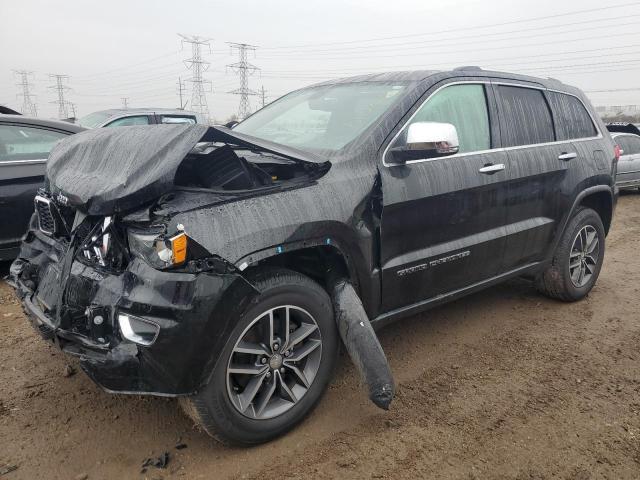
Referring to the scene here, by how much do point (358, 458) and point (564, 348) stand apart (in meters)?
2.02

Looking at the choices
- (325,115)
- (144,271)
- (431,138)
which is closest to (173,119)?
(325,115)

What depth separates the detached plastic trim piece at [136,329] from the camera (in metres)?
2.14

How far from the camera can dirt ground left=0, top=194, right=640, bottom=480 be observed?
Answer: 2.42 metres

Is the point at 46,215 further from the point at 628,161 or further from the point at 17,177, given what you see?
the point at 628,161

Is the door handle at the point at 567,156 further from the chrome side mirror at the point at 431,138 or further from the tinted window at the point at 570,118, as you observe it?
the chrome side mirror at the point at 431,138

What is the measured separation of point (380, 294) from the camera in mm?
2969

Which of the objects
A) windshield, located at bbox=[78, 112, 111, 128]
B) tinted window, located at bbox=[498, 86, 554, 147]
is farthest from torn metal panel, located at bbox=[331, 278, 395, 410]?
windshield, located at bbox=[78, 112, 111, 128]

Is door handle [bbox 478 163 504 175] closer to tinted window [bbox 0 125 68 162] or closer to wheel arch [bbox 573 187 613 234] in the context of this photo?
wheel arch [bbox 573 187 613 234]

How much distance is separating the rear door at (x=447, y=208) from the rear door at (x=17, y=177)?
138 inches

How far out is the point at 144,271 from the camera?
218cm

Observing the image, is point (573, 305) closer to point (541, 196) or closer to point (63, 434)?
point (541, 196)

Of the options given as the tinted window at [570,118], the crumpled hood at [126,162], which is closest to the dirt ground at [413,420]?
the crumpled hood at [126,162]

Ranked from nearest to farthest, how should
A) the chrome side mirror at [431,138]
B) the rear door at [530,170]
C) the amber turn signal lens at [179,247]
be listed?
the amber turn signal lens at [179,247]
the chrome side mirror at [431,138]
the rear door at [530,170]

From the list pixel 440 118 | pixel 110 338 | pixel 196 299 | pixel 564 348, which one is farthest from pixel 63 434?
pixel 564 348
